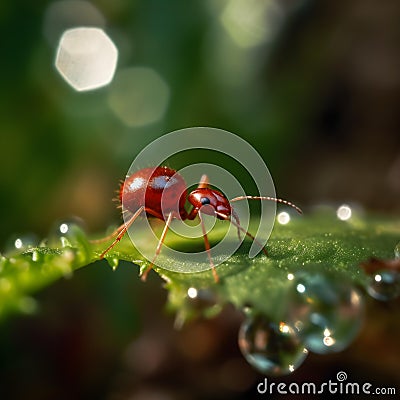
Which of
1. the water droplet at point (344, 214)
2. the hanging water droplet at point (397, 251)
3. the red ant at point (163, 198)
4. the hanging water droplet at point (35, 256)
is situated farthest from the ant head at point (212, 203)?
the water droplet at point (344, 214)

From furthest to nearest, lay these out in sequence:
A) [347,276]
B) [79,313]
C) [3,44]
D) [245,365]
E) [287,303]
→ [3,44] < [79,313] < [245,365] < [347,276] < [287,303]

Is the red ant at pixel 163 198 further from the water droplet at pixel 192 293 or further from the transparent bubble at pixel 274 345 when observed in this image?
the water droplet at pixel 192 293

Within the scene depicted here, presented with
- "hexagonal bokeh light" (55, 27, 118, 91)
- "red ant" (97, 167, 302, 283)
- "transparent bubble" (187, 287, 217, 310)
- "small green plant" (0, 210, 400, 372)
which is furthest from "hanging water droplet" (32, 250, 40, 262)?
"hexagonal bokeh light" (55, 27, 118, 91)

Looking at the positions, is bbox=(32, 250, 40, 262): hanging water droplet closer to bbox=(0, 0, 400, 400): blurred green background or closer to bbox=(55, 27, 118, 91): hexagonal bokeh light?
bbox=(0, 0, 400, 400): blurred green background

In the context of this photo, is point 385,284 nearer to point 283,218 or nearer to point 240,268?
point 240,268

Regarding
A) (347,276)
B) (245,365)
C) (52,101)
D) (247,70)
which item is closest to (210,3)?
(247,70)

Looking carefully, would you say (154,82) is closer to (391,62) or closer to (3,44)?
(3,44)
